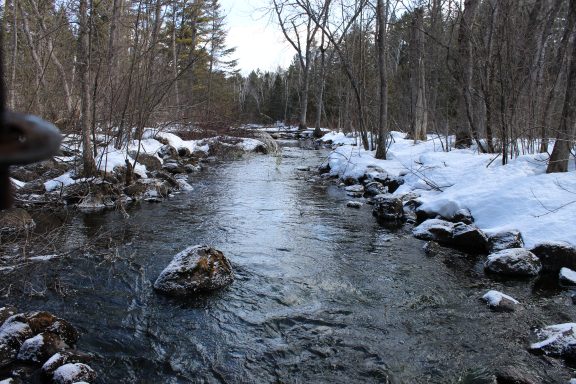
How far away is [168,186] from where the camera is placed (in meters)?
11.8

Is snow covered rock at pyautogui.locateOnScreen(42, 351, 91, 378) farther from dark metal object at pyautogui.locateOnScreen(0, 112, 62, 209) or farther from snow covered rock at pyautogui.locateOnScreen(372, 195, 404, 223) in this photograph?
snow covered rock at pyautogui.locateOnScreen(372, 195, 404, 223)

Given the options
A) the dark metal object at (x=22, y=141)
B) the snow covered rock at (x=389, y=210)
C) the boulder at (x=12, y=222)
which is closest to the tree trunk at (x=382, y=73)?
the snow covered rock at (x=389, y=210)

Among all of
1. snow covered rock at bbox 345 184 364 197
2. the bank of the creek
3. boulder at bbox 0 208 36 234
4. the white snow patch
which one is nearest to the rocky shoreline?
the bank of the creek

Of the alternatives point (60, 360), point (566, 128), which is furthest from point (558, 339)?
point (566, 128)

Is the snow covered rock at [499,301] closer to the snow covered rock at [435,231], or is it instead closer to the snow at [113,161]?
the snow covered rock at [435,231]

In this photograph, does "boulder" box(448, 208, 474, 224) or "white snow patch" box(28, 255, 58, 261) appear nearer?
"white snow patch" box(28, 255, 58, 261)

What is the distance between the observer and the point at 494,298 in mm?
5133

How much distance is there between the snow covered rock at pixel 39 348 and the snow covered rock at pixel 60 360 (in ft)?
0.63

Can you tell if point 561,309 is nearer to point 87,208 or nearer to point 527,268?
point 527,268

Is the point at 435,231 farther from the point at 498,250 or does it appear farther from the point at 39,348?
the point at 39,348

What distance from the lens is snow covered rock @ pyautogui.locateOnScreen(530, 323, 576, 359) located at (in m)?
4.02

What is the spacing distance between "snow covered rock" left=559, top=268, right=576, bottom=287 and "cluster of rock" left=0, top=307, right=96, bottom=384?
582 centimetres

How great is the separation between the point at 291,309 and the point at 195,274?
134cm

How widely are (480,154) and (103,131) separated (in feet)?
34.7
